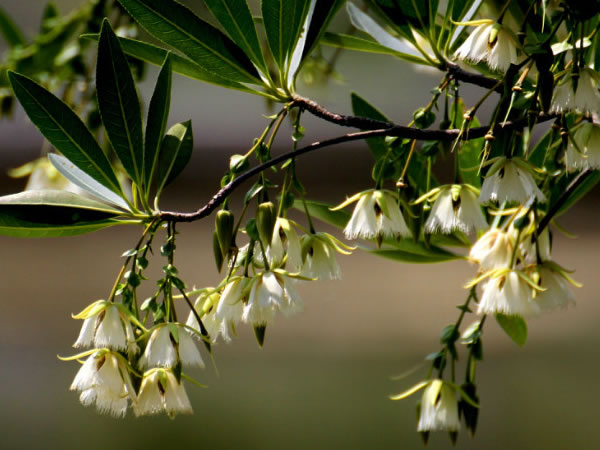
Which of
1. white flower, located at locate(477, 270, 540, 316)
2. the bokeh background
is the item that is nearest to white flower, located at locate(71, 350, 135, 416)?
white flower, located at locate(477, 270, 540, 316)

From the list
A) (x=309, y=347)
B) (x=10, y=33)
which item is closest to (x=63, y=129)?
(x=10, y=33)

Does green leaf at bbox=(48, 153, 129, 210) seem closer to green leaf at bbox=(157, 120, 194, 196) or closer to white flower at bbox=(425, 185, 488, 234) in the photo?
green leaf at bbox=(157, 120, 194, 196)

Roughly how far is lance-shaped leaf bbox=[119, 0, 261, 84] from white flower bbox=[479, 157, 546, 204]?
0.15 metres

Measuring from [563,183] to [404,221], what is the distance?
5.5 inches

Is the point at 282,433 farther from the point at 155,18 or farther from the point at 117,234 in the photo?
the point at 155,18

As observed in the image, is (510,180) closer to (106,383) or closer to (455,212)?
(455,212)

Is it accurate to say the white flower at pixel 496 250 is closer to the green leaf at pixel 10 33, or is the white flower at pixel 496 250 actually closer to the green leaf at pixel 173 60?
the green leaf at pixel 173 60

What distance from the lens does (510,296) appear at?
451 mm

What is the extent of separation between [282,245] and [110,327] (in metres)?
0.10

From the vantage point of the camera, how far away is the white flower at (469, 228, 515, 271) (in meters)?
0.48

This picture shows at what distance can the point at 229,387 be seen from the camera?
119 inches

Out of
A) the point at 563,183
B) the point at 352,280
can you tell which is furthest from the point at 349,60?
the point at 563,183

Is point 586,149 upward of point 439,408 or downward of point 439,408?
upward

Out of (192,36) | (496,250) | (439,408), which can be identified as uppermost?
(192,36)
